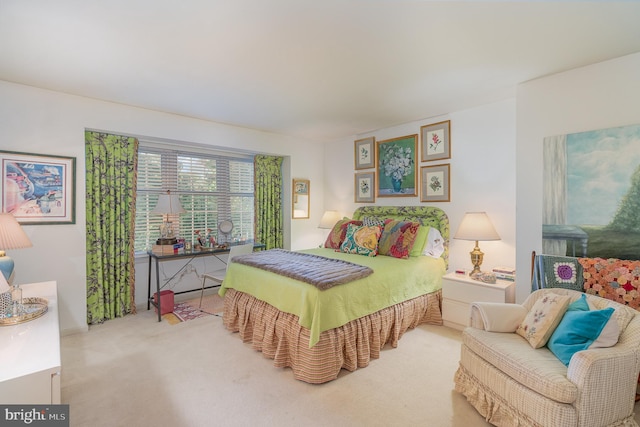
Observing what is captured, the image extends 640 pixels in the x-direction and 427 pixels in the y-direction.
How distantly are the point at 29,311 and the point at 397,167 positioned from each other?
13.3 feet

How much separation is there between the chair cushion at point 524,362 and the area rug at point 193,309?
3.00 metres

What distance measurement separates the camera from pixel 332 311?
2.27 metres

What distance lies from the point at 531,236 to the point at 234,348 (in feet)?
9.95

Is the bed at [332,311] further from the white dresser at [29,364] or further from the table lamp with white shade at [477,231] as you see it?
the white dresser at [29,364]

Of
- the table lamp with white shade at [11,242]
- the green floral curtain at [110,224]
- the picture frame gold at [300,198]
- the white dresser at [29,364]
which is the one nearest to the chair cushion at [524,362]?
the white dresser at [29,364]

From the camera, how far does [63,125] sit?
3016mm

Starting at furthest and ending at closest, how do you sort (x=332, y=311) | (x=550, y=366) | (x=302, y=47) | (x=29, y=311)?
1. (x=332, y=311)
2. (x=302, y=47)
3. (x=29, y=311)
4. (x=550, y=366)

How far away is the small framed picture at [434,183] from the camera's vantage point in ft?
12.3

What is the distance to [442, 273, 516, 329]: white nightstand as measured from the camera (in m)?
2.87

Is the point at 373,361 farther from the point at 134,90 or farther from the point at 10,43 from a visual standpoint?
the point at 10,43

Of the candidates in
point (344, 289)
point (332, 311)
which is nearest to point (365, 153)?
point (344, 289)

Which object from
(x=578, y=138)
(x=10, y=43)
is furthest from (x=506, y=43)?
(x=10, y=43)

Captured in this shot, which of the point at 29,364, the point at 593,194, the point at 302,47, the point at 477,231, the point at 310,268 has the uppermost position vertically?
the point at 302,47

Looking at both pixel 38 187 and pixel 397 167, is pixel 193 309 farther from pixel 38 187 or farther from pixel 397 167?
Result: pixel 397 167
